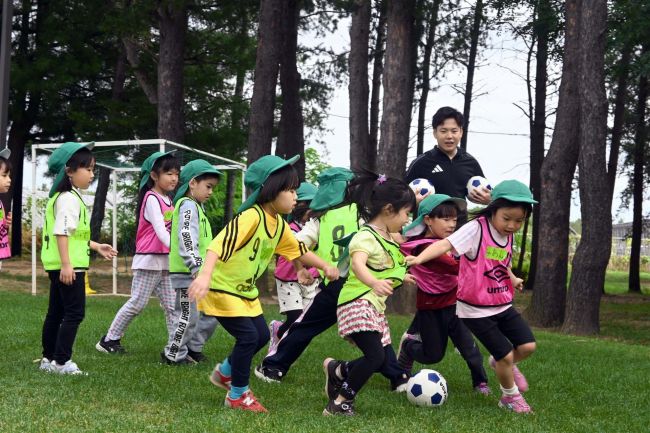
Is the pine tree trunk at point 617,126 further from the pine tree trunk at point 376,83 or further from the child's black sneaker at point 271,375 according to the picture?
the child's black sneaker at point 271,375

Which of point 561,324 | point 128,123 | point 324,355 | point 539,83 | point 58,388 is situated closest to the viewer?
point 58,388

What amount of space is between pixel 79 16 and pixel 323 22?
715 cm

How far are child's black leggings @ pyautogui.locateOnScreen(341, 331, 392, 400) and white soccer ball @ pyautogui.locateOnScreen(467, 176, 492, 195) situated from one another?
179cm

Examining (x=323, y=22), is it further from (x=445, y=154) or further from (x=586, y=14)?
(x=445, y=154)

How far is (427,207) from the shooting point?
715 centimetres

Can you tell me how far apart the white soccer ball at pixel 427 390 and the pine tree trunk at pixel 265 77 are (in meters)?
12.6

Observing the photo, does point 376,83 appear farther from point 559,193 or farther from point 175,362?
point 175,362

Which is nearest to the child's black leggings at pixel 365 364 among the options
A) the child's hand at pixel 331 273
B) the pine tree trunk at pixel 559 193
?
the child's hand at pixel 331 273

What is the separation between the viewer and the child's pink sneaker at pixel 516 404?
259 inches

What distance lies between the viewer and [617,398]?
7.55 m

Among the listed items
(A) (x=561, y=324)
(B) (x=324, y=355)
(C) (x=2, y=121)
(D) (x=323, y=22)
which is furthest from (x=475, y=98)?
(B) (x=324, y=355)

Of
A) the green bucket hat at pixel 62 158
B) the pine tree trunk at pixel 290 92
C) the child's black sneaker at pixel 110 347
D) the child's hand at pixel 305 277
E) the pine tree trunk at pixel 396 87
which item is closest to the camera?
the child's hand at pixel 305 277

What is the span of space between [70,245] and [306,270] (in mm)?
1979

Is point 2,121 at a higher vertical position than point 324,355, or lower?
higher
